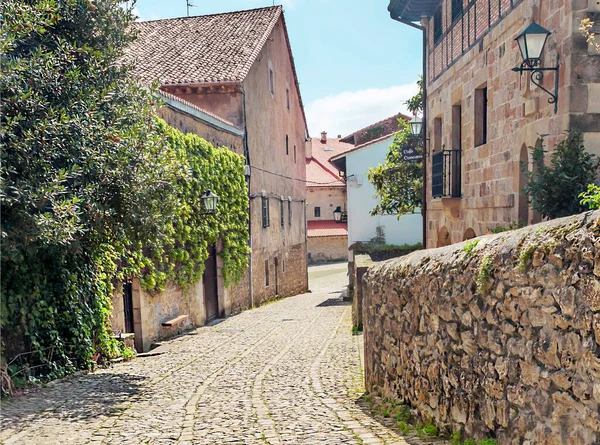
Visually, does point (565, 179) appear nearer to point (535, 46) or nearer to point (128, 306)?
point (535, 46)

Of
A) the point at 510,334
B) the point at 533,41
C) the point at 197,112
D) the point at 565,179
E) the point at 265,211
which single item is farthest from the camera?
the point at 265,211

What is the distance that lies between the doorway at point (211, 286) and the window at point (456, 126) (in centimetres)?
685

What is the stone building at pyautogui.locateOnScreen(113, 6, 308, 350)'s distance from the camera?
44.9 ft

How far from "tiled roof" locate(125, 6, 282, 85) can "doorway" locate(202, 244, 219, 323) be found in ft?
17.7

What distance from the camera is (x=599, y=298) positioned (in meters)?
2.17

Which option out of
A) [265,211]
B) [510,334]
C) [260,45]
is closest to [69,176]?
[510,334]

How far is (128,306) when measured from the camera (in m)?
9.95

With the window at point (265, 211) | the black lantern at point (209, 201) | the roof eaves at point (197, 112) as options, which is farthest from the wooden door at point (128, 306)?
the window at point (265, 211)

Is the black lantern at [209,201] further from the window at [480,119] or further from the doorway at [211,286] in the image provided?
the window at [480,119]

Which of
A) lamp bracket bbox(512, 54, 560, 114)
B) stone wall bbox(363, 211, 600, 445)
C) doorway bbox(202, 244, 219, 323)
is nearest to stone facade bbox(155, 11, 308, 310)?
doorway bbox(202, 244, 219, 323)

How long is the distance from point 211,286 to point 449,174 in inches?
281

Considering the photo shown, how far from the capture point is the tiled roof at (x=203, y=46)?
1652 centimetres

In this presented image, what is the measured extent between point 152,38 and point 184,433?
18.1 metres

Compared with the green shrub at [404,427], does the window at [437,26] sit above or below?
above
